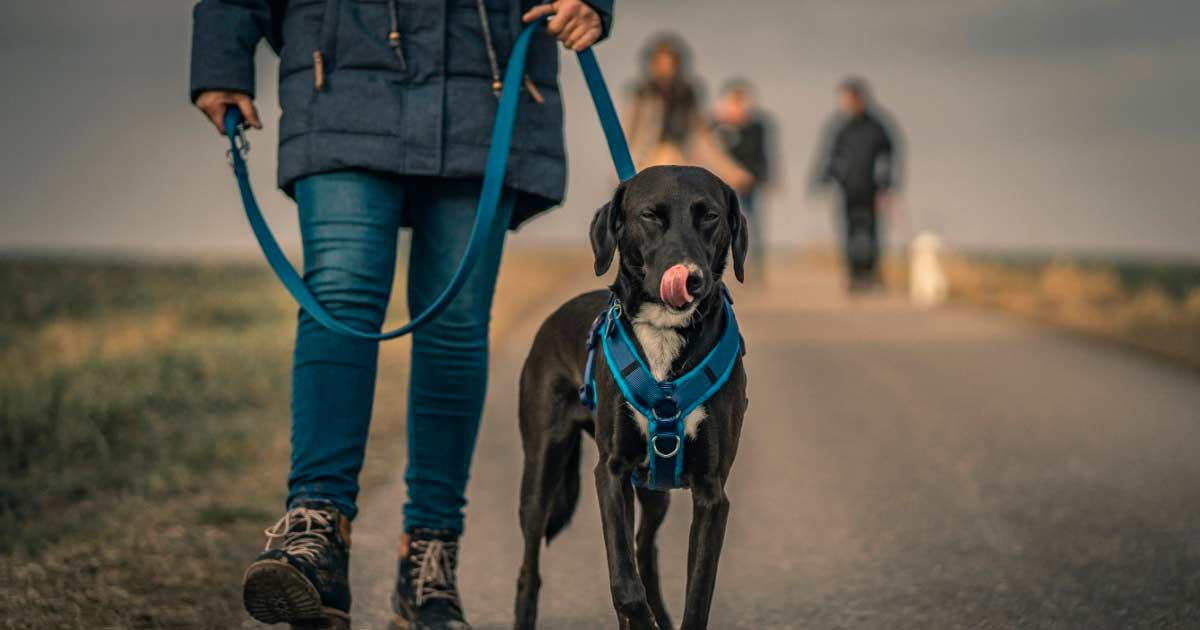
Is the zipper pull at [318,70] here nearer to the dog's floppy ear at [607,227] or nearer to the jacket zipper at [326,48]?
the jacket zipper at [326,48]

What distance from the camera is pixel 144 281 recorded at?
784 inches

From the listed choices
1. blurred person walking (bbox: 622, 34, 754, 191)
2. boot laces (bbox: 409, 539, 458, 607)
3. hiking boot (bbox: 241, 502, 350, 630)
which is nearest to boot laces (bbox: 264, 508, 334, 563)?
hiking boot (bbox: 241, 502, 350, 630)

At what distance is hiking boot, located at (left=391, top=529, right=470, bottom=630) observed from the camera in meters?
3.69

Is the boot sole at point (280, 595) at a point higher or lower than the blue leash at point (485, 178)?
lower

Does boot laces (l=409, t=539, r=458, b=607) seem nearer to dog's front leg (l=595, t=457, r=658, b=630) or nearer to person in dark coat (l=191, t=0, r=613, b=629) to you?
person in dark coat (l=191, t=0, r=613, b=629)

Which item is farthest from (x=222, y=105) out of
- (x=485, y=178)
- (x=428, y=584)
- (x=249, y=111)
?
(x=428, y=584)

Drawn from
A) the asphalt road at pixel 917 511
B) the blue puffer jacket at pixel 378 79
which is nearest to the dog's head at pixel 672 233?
the blue puffer jacket at pixel 378 79

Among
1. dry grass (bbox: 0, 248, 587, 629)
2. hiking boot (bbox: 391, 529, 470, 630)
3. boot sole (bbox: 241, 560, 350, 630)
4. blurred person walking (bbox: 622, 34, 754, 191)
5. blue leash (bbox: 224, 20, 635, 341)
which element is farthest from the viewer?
blurred person walking (bbox: 622, 34, 754, 191)

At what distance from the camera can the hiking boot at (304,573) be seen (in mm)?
3258

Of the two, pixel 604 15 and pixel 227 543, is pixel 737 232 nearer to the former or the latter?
pixel 604 15

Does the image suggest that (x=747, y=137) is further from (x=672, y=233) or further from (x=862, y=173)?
(x=672, y=233)

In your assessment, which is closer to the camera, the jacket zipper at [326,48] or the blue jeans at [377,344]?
the blue jeans at [377,344]

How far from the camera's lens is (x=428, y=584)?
12.2 feet

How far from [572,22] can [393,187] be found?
68 centimetres
